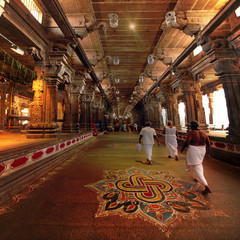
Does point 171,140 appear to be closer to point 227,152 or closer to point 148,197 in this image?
point 227,152

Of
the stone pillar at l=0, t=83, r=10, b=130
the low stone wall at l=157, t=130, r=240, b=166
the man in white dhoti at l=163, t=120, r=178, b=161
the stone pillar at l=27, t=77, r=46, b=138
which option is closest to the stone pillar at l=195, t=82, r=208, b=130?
the low stone wall at l=157, t=130, r=240, b=166

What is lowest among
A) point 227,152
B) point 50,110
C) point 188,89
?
point 227,152

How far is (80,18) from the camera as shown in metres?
4.78

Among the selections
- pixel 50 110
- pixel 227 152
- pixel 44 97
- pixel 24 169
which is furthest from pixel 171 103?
pixel 24 169

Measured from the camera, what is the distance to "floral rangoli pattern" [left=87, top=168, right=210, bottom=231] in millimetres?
1450

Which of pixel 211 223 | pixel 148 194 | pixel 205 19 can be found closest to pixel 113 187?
pixel 148 194

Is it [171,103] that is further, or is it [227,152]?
[171,103]

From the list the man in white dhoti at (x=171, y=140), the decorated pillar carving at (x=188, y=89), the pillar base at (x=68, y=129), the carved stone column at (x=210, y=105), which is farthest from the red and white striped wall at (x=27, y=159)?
the carved stone column at (x=210, y=105)

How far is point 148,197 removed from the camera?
1.75 metres

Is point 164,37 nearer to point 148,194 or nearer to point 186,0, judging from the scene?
point 186,0

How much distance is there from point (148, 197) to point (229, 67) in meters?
5.19

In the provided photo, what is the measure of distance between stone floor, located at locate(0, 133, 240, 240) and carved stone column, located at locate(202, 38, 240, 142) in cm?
257

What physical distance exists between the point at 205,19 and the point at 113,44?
16.2 feet

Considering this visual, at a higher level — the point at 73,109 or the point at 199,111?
the point at 73,109
